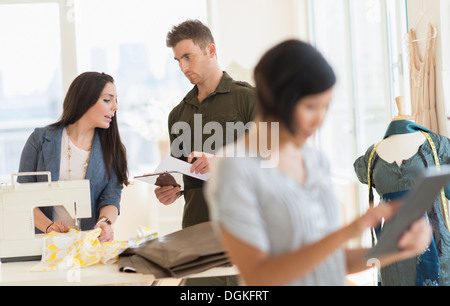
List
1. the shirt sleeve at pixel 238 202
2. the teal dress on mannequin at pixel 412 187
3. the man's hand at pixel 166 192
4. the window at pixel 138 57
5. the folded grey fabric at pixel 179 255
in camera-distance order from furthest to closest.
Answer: the window at pixel 138 57
the man's hand at pixel 166 192
the teal dress on mannequin at pixel 412 187
the folded grey fabric at pixel 179 255
the shirt sleeve at pixel 238 202

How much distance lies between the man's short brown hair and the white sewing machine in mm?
801

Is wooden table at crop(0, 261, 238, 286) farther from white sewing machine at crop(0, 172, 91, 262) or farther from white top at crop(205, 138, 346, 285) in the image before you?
white top at crop(205, 138, 346, 285)

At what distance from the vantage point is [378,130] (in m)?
4.03

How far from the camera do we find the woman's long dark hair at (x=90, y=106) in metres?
2.60

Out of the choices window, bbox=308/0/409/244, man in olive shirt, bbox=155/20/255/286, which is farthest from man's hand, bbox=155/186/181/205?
window, bbox=308/0/409/244

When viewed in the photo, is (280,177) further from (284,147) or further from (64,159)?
(64,159)

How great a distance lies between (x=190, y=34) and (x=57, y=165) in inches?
35.2

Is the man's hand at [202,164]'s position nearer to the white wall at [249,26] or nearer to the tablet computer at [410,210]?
the tablet computer at [410,210]

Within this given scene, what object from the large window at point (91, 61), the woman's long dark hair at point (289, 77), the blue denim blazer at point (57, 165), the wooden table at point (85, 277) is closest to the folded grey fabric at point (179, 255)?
the wooden table at point (85, 277)

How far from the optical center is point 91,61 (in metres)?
5.90
